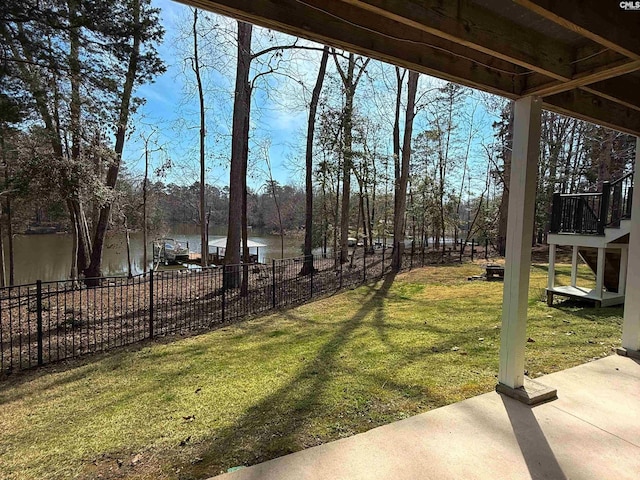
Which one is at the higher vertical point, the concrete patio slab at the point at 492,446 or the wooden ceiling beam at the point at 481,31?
the wooden ceiling beam at the point at 481,31

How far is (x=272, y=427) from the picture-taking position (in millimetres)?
2309

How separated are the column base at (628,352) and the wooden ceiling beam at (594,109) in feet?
6.86

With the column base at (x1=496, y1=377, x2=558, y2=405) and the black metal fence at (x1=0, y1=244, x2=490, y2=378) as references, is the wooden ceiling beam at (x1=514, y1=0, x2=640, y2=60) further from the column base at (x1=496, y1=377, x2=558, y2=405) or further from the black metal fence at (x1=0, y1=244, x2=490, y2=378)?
the black metal fence at (x1=0, y1=244, x2=490, y2=378)

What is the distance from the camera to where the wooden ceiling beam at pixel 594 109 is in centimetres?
264

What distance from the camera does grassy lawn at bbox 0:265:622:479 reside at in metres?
2.10

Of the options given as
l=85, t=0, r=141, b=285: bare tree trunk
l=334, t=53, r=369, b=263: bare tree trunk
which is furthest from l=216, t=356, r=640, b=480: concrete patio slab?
l=334, t=53, r=369, b=263: bare tree trunk

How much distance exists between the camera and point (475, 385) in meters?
2.82

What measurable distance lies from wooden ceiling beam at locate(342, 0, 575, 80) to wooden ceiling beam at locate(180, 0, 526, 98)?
19 cm

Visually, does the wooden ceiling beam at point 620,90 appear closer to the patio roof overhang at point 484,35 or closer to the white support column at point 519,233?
the patio roof overhang at point 484,35

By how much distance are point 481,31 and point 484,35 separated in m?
0.03

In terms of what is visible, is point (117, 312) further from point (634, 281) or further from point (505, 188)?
point (505, 188)

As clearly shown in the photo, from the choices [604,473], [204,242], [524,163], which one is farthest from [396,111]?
[604,473]

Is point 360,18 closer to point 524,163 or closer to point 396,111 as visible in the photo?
point 524,163

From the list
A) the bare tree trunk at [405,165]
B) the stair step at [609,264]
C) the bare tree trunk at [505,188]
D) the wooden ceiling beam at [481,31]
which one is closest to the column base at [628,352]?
the wooden ceiling beam at [481,31]
